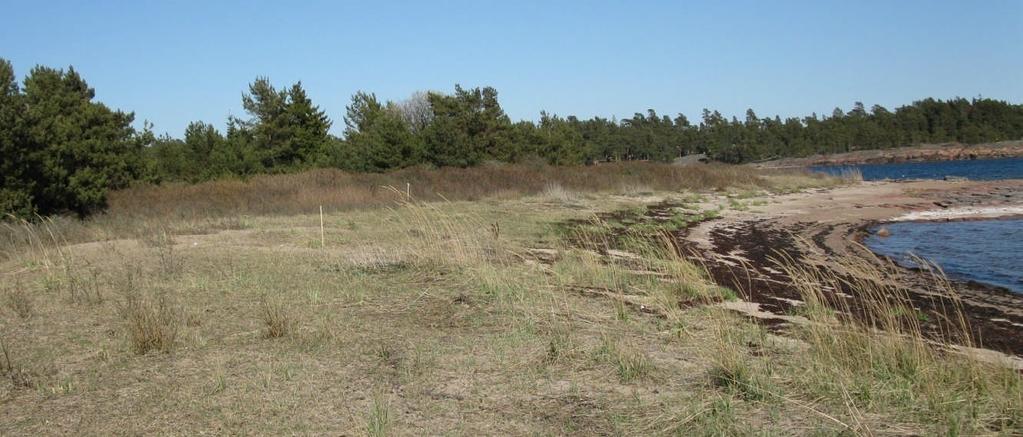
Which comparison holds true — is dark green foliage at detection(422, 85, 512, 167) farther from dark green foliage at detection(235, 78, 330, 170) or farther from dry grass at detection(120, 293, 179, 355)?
dry grass at detection(120, 293, 179, 355)

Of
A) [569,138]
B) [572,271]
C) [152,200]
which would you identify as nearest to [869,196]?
[572,271]

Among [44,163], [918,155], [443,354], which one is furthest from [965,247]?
[918,155]

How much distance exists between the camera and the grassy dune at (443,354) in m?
4.57

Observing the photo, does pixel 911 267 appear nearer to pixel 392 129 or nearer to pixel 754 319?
pixel 754 319

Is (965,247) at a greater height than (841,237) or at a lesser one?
lesser

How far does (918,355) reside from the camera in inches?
207

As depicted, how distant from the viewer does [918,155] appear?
11350 cm

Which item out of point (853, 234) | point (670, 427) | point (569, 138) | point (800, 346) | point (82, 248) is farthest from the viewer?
point (569, 138)

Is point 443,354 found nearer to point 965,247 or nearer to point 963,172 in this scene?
point 965,247

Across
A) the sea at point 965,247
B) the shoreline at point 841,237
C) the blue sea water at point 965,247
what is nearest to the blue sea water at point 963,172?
the shoreline at point 841,237

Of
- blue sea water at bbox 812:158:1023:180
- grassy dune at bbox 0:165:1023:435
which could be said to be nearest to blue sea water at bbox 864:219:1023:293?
grassy dune at bbox 0:165:1023:435

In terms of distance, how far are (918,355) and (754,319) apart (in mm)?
2466

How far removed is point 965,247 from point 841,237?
2.89m

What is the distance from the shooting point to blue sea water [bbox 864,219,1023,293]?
12.7m
